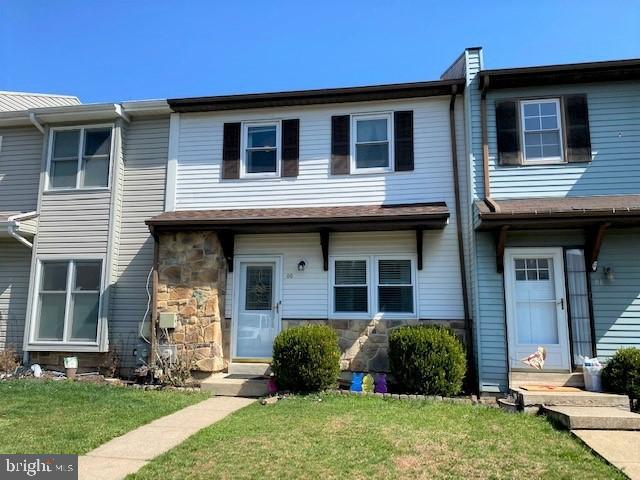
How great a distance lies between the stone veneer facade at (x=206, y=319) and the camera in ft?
29.3

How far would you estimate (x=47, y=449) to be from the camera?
4949 mm

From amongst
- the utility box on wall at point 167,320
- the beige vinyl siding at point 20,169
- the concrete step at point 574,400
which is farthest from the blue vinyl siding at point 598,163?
the beige vinyl siding at point 20,169

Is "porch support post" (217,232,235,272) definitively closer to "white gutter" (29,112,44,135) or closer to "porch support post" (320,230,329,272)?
"porch support post" (320,230,329,272)

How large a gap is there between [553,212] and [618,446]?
139 inches

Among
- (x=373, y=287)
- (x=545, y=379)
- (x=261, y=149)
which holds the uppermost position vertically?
(x=261, y=149)

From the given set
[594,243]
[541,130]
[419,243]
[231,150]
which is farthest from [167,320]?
[541,130]

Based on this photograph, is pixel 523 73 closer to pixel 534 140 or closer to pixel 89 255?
pixel 534 140

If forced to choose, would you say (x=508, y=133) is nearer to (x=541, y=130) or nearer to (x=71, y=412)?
(x=541, y=130)

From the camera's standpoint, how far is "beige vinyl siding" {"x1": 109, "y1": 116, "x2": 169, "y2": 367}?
9898 millimetres

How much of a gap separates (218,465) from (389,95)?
24.7 feet

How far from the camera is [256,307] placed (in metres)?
9.65

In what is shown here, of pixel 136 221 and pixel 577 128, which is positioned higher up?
pixel 577 128

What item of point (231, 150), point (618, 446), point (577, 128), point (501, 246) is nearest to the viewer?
point (618, 446)

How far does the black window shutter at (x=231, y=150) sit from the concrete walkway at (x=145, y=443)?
4712 mm
